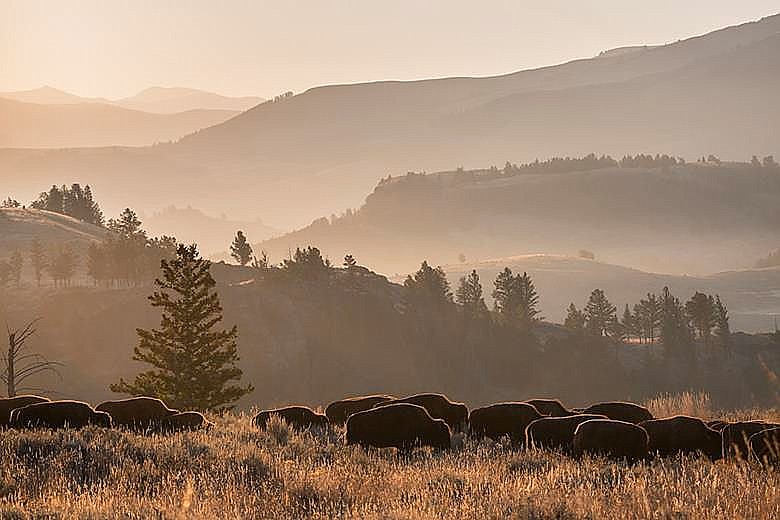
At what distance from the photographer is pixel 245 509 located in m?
10.7

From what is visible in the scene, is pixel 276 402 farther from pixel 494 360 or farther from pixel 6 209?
pixel 6 209

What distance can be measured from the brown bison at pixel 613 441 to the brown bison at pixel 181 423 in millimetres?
8999

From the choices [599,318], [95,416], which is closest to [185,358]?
[95,416]

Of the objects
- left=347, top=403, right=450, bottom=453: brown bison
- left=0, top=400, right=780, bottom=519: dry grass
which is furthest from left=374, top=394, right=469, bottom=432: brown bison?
left=0, top=400, right=780, bottom=519: dry grass

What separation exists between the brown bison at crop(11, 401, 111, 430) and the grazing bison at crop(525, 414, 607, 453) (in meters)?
9.34

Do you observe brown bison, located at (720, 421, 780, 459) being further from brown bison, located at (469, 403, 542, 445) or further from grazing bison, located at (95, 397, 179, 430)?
grazing bison, located at (95, 397, 179, 430)

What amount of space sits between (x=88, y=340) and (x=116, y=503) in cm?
10604

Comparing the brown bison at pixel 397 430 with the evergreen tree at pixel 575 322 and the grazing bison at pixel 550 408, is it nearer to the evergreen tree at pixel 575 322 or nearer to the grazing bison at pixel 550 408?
the grazing bison at pixel 550 408

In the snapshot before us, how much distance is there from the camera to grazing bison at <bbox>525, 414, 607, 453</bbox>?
17.2 meters

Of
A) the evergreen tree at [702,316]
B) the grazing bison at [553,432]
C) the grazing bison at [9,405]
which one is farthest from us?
the evergreen tree at [702,316]

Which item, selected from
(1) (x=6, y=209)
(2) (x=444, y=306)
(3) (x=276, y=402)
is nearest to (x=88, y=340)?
(3) (x=276, y=402)

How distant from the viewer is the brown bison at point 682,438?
55.7ft

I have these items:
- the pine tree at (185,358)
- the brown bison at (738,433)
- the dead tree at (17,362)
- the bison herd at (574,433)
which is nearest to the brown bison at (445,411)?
the bison herd at (574,433)

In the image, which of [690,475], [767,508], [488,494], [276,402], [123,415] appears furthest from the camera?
[276,402]
